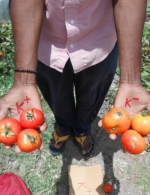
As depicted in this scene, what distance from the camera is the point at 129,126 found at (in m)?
1.33

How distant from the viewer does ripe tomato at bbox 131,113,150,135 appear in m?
1.27

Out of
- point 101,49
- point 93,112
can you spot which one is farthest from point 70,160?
point 101,49

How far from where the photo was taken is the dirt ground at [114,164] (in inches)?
88.6

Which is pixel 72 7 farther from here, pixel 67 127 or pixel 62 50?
pixel 67 127

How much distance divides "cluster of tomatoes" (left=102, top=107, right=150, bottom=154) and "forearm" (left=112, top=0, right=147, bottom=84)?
0.18m

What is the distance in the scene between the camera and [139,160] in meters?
2.41

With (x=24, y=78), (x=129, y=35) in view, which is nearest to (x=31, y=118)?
(x=24, y=78)

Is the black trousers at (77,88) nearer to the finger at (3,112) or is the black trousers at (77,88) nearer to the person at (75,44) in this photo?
the person at (75,44)

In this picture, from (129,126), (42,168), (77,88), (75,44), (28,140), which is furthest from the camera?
(42,168)

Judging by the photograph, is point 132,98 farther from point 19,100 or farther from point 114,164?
point 114,164

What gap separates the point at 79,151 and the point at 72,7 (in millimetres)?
1521

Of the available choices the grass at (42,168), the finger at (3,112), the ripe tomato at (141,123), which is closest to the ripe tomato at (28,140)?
the finger at (3,112)

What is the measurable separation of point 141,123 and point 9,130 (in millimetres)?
640

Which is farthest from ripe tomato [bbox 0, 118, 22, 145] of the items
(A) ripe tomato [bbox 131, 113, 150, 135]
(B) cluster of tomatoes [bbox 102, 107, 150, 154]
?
(A) ripe tomato [bbox 131, 113, 150, 135]
